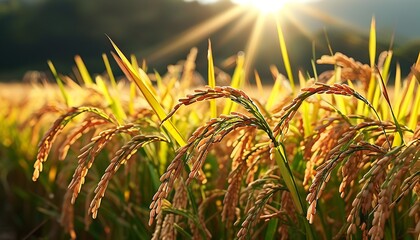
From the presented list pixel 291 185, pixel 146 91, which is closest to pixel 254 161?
pixel 291 185

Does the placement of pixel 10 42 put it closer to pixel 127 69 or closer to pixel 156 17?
pixel 156 17

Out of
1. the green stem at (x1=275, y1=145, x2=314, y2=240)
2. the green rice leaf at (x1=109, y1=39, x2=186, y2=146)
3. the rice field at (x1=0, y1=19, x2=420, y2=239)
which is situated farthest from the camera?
the green rice leaf at (x1=109, y1=39, x2=186, y2=146)

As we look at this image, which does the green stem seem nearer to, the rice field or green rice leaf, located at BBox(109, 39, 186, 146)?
the rice field

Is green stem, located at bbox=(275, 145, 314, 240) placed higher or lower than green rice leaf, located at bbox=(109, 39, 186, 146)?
lower

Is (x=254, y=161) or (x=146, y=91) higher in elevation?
(x=146, y=91)

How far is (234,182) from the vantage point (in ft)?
4.92

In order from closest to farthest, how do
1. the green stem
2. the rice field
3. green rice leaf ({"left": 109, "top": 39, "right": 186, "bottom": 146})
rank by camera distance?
1. the rice field
2. the green stem
3. green rice leaf ({"left": 109, "top": 39, "right": 186, "bottom": 146})

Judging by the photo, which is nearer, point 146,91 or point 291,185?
point 291,185

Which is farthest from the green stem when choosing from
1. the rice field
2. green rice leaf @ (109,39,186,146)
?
green rice leaf @ (109,39,186,146)

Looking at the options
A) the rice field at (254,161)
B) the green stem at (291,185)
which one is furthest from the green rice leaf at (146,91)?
the green stem at (291,185)

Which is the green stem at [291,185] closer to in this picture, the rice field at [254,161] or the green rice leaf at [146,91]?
the rice field at [254,161]

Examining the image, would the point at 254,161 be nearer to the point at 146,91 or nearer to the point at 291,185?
the point at 291,185

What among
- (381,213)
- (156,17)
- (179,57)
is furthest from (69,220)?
(156,17)

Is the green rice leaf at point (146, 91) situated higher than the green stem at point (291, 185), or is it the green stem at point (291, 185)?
the green rice leaf at point (146, 91)
